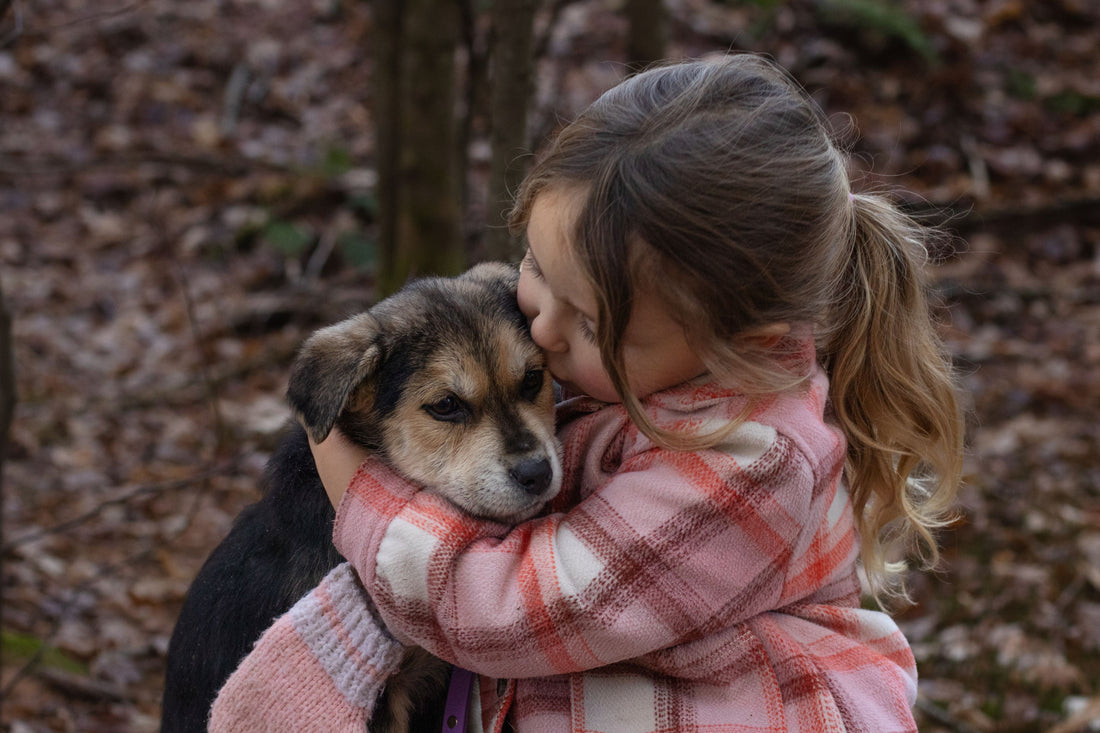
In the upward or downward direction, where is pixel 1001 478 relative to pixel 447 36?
downward

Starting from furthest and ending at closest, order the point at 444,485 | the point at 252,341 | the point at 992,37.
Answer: the point at 992,37, the point at 252,341, the point at 444,485

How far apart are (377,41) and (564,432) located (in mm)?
4185

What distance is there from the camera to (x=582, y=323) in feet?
9.98

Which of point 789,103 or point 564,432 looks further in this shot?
point 564,432

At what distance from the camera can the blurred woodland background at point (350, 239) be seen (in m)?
5.72

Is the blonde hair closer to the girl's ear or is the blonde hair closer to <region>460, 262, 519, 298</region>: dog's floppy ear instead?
the girl's ear

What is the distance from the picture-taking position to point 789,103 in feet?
9.25

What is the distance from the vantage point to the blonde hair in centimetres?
267

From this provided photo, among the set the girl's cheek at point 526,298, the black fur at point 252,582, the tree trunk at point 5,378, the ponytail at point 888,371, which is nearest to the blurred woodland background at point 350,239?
the tree trunk at point 5,378

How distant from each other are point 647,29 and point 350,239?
365 cm

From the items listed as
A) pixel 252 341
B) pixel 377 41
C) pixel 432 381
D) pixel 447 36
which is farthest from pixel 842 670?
pixel 252 341

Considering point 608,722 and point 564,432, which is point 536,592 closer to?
point 608,722

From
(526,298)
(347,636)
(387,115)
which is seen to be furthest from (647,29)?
(347,636)

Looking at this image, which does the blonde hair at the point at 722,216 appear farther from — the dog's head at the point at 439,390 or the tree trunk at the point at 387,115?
the tree trunk at the point at 387,115
